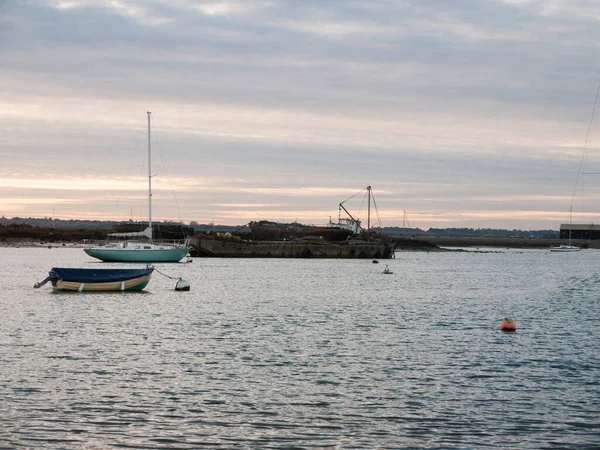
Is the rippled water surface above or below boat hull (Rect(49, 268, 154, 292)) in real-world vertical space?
below

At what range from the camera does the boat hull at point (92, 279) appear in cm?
6581

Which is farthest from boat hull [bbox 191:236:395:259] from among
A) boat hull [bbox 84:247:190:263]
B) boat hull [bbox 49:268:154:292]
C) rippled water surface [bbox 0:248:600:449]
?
rippled water surface [bbox 0:248:600:449]

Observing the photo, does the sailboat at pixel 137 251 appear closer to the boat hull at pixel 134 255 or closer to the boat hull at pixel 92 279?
the boat hull at pixel 134 255

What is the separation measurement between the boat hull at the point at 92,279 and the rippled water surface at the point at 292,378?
9.51 meters

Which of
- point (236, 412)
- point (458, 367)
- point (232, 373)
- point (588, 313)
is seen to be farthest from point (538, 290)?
point (236, 412)

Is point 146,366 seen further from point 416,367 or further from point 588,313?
point 588,313

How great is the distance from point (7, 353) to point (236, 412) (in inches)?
560

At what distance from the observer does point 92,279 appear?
216ft

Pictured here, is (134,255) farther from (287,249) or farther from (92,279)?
(287,249)

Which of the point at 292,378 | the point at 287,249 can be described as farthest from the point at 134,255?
the point at 292,378

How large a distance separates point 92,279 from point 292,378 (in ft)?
138

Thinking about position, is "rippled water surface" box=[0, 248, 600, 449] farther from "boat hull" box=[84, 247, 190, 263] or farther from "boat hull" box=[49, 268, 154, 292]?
"boat hull" box=[84, 247, 190, 263]

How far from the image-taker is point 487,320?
165ft

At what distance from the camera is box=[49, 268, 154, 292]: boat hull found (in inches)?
2591
